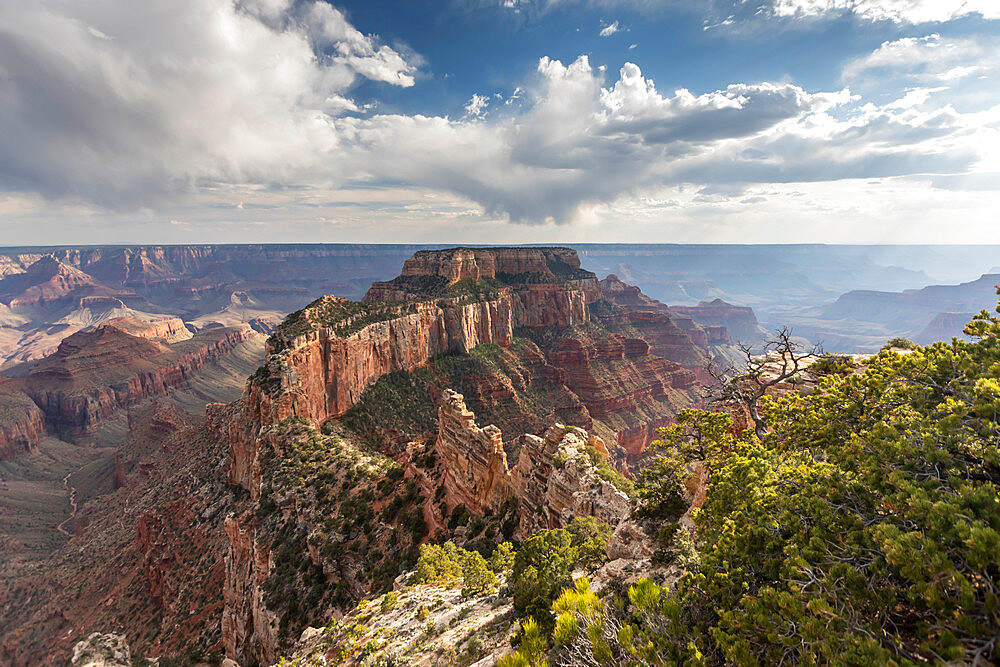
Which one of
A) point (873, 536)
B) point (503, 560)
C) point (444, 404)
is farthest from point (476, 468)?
point (873, 536)

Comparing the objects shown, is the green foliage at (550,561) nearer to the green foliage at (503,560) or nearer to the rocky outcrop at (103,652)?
the green foliage at (503,560)

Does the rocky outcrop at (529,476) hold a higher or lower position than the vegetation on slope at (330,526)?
higher

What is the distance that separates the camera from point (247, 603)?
3791cm

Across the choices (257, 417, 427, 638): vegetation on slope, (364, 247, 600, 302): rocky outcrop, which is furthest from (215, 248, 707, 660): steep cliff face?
(364, 247, 600, 302): rocky outcrop

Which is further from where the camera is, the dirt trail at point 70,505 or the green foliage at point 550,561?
the dirt trail at point 70,505

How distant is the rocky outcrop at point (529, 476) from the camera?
93.3 ft

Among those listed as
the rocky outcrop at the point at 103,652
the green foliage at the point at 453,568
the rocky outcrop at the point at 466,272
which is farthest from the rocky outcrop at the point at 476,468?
the rocky outcrop at the point at 466,272

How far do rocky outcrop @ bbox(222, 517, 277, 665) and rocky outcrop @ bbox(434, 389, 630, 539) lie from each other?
18.5m

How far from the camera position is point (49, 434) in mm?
146125

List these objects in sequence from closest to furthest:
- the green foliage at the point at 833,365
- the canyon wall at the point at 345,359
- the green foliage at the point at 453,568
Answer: the green foliage at the point at 833,365
the green foliage at the point at 453,568
the canyon wall at the point at 345,359

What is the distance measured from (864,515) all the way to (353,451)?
52.3 meters

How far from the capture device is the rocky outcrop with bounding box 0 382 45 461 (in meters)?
129

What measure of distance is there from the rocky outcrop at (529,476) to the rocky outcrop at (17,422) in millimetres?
176339

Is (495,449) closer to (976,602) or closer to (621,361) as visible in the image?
(976,602)
